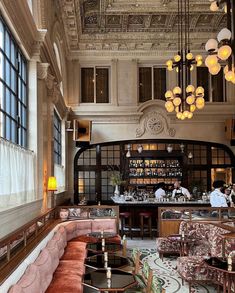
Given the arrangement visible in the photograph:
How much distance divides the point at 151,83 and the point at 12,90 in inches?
387

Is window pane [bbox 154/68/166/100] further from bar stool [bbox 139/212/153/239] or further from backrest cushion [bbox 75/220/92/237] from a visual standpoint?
backrest cushion [bbox 75/220/92/237]

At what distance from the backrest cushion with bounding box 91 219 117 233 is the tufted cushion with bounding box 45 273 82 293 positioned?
170 inches

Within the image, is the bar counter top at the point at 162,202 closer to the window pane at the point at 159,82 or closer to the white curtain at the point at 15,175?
the window pane at the point at 159,82

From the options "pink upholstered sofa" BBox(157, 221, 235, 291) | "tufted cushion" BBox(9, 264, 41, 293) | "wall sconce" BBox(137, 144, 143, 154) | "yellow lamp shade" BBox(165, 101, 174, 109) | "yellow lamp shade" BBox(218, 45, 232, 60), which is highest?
"yellow lamp shade" BBox(165, 101, 174, 109)

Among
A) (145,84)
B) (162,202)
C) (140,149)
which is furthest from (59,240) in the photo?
(145,84)

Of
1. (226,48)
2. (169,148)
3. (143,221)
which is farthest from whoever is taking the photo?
(169,148)

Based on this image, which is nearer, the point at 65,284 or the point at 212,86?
the point at 65,284

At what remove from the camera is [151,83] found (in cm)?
1605

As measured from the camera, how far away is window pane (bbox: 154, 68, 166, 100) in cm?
1603

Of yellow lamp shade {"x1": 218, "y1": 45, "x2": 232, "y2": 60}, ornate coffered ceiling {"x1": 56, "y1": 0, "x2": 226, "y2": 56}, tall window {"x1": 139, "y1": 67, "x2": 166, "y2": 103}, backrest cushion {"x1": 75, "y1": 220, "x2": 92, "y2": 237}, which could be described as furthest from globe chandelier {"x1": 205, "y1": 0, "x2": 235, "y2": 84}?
tall window {"x1": 139, "y1": 67, "x2": 166, "y2": 103}

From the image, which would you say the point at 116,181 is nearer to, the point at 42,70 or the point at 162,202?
the point at 162,202

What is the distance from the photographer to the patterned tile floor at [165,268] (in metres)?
6.58

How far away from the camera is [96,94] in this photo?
1599 centimetres

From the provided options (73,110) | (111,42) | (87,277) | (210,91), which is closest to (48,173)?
(87,277)
